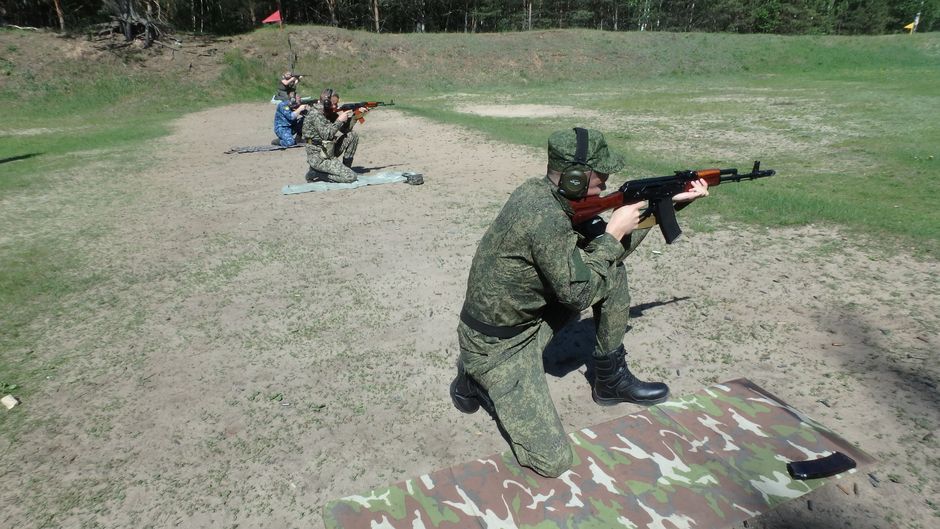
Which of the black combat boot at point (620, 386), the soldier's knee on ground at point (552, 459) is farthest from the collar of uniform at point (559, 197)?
the soldier's knee on ground at point (552, 459)

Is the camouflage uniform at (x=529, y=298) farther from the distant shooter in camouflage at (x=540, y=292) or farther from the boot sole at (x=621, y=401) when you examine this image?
the boot sole at (x=621, y=401)

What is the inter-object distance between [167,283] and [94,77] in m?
24.9

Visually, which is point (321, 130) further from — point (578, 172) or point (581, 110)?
point (581, 110)

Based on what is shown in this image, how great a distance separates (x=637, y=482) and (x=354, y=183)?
8.57 meters

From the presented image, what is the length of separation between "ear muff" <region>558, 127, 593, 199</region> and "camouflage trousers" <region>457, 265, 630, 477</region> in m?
0.83

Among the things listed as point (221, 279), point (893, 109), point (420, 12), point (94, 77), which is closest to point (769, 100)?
point (893, 109)

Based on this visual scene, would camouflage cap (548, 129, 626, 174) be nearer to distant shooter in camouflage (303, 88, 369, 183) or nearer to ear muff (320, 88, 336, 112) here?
distant shooter in camouflage (303, 88, 369, 183)

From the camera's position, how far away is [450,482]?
353 centimetres

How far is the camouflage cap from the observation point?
3510 mm

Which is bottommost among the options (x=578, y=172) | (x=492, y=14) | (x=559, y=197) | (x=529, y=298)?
(x=529, y=298)

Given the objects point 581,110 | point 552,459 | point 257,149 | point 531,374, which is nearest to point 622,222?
point 531,374

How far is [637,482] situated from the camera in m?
3.45

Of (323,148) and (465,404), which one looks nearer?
(465,404)

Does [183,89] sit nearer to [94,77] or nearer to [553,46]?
[94,77]
